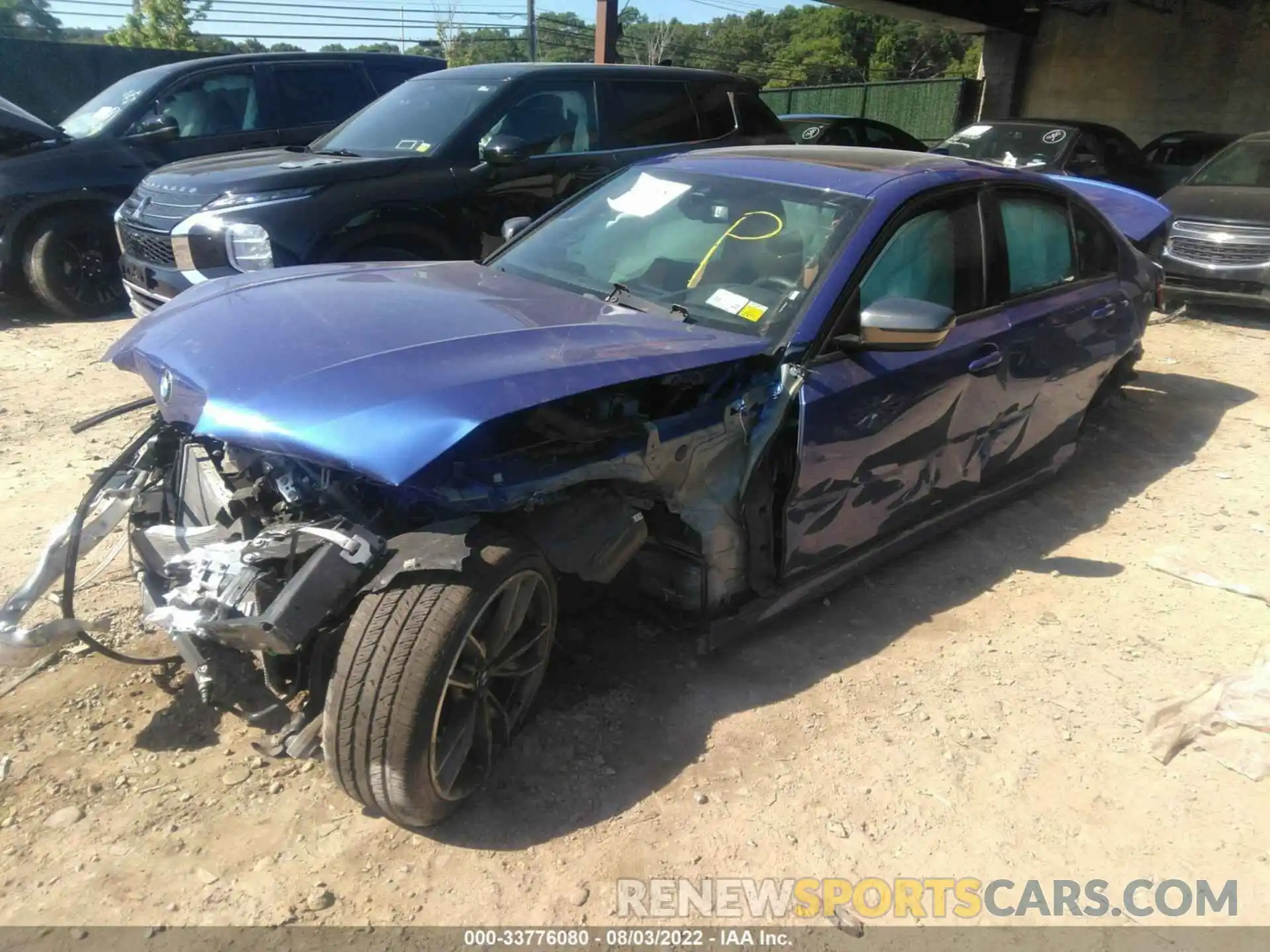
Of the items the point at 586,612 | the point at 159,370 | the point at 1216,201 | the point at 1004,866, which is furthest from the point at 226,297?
the point at 1216,201

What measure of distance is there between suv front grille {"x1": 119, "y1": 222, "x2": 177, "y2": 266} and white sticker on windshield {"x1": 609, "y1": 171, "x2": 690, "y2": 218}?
3.23 metres

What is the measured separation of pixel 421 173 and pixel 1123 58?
17.8 m

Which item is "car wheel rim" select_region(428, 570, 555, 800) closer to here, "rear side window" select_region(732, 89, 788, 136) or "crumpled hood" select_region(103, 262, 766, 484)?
"crumpled hood" select_region(103, 262, 766, 484)

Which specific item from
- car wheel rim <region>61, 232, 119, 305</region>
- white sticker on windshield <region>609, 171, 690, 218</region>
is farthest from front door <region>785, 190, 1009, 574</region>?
car wheel rim <region>61, 232, 119, 305</region>

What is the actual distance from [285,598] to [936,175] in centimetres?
285

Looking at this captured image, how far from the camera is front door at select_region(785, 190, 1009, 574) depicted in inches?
122

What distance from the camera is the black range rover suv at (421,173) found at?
5.29m

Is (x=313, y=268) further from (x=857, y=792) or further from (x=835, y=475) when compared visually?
(x=857, y=792)

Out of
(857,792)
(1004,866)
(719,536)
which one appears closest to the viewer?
(1004,866)

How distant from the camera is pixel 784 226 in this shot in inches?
133

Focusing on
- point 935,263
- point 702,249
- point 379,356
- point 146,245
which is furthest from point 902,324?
point 146,245

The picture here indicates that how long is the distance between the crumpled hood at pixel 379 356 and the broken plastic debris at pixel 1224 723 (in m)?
1.87

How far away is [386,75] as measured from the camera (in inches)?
334

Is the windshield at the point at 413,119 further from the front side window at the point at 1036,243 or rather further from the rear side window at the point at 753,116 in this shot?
the front side window at the point at 1036,243
